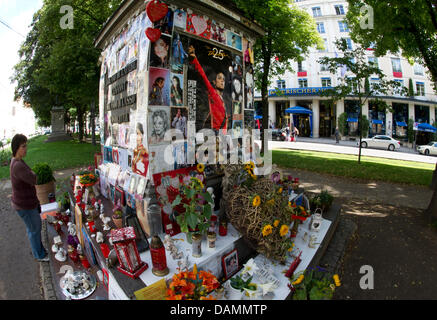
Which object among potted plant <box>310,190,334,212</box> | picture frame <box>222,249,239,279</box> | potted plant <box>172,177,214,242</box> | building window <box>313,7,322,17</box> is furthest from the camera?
building window <box>313,7,322,17</box>

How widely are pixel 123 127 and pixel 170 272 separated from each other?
9.72 ft

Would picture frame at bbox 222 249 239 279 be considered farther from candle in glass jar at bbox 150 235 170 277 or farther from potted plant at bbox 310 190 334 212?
potted plant at bbox 310 190 334 212

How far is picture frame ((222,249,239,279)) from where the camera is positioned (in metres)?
3.03

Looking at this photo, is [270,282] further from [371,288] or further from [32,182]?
[32,182]

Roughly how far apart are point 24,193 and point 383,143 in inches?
1179

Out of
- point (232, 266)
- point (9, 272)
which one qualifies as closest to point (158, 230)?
point (232, 266)

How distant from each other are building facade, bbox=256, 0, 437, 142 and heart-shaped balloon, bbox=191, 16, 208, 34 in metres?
31.1

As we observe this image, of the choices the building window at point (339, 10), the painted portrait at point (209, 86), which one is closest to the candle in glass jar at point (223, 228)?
the painted portrait at point (209, 86)

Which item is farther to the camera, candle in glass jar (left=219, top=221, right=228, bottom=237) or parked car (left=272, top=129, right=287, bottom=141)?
parked car (left=272, top=129, right=287, bottom=141)

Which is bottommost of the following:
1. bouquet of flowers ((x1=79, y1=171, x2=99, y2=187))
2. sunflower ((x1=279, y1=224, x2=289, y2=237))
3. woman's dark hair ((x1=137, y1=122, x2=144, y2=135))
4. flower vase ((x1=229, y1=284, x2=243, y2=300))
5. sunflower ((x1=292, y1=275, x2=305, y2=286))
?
flower vase ((x1=229, y1=284, x2=243, y2=300))

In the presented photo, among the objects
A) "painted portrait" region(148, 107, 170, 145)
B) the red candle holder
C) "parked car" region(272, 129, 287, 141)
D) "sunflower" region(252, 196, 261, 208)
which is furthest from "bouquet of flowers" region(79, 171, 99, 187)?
"parked car" region(272, 129, 287, 141)

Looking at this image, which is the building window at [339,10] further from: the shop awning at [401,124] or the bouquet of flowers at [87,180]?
the bouquet of flowers at [87,180]

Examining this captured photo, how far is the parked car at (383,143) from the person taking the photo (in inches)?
963

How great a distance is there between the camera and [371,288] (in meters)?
3.56
